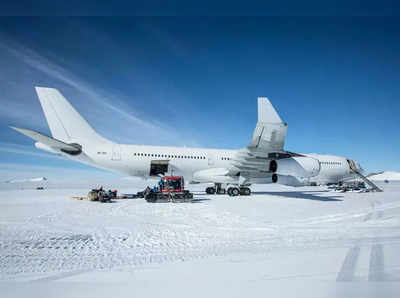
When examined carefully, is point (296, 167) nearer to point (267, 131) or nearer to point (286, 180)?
point (286, 180)

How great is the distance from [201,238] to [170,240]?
2.39ft

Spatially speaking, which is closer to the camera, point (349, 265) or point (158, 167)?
point (349, 265)

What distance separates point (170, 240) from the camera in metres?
5.62

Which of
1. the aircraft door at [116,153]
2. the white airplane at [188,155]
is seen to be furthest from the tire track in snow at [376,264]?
the aircraft door at [116,153]

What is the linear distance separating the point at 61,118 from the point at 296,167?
1851 centimetres

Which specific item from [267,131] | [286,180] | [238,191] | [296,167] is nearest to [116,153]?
[238,191]

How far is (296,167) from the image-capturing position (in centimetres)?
2056

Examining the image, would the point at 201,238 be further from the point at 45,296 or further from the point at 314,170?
the point at 314,170

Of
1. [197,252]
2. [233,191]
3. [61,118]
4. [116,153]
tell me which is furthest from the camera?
[233,191]

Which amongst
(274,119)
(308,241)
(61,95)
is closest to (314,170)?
(274,119)

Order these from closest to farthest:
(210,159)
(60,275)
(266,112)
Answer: (60,275), (266,112), (210,159)

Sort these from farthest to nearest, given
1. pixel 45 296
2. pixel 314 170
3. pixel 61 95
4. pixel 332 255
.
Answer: pixel 314 170
pixel 61 95
pixel 332 255
pixel 45 296

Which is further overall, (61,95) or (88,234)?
(61,95)

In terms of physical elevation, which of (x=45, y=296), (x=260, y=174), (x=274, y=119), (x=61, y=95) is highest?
(x=61, y=95)
